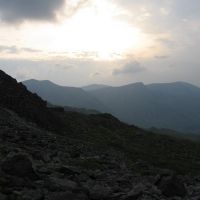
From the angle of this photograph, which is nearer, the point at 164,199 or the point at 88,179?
the point at 164,199

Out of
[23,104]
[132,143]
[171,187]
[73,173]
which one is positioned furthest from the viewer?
[132,143]

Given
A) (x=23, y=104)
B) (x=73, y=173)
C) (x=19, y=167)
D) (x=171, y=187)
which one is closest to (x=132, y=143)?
(x=23, y=104)

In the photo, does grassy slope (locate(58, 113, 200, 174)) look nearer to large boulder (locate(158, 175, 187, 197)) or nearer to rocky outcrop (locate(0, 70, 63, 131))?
rocky outcrop (locate(0, 70, 63, 131))

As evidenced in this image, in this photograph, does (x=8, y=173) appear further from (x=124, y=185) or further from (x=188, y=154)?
(x=188, y=154)

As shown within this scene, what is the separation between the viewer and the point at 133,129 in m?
85.7

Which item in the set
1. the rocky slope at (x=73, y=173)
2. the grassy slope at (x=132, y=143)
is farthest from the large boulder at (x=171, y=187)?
the grassy slope at (x=132, y=143)

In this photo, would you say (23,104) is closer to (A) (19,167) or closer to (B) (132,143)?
(B) (132,143)

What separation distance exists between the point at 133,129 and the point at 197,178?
4281 cm

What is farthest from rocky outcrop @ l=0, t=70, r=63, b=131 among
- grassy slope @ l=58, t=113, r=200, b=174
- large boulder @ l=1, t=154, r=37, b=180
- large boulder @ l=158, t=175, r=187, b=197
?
large boulder @ l=1, t=154, r=37, b=180

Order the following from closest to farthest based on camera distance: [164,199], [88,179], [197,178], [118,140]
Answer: [164,199] → [88,179] → [197,178] → [118,140]

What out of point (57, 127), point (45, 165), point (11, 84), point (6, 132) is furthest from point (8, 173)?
point (11, 84)

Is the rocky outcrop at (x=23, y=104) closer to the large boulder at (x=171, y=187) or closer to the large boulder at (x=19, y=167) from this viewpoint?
the large boulder at (x=171, y=187)

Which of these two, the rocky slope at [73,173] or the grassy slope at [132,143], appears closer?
the rocky slope at [73,173]

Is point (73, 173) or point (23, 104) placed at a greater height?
Result: point (23, 104)
